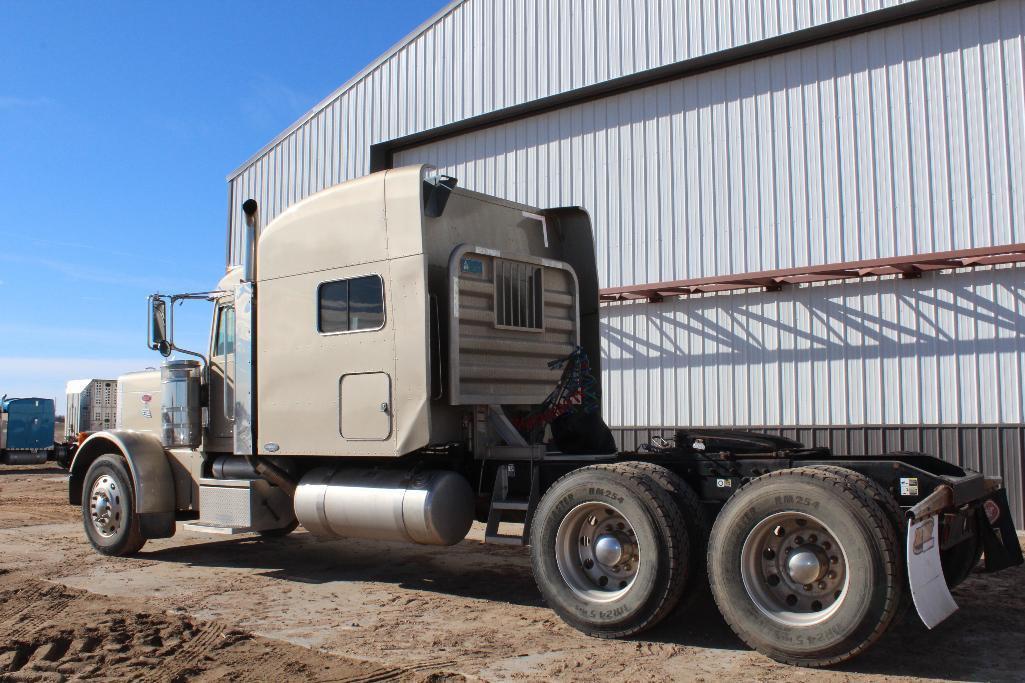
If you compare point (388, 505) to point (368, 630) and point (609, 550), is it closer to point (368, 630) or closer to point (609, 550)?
point (368, 630)

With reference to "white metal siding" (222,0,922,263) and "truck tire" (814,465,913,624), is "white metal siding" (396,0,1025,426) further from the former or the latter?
"truck tire" (814,465,913,624)

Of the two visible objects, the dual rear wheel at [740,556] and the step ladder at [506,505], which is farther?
the step ladder at [506,505]

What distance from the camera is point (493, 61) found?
654 inches

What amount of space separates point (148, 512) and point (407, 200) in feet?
15.7

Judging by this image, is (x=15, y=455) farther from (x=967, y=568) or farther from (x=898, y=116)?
(x=967, y=568)

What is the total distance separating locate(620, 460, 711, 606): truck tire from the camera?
593cm

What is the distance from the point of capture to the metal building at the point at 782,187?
11.9m

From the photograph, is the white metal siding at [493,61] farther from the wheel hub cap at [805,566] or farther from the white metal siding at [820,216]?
the wheel hub cap at [805,566]

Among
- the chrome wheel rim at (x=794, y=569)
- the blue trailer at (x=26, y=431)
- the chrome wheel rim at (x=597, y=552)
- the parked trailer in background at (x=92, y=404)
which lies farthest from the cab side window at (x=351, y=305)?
the blue trailer at (x=26, y=431)

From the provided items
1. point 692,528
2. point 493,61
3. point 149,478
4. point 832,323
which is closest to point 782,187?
point 832,323

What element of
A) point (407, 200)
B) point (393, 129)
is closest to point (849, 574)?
point (407, 200)

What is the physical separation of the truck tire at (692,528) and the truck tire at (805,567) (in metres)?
0.24

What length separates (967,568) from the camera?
20.9 ft

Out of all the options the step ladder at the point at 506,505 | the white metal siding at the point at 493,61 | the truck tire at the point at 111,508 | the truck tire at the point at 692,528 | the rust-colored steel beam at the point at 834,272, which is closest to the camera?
the truck tire at the point at 692,528
